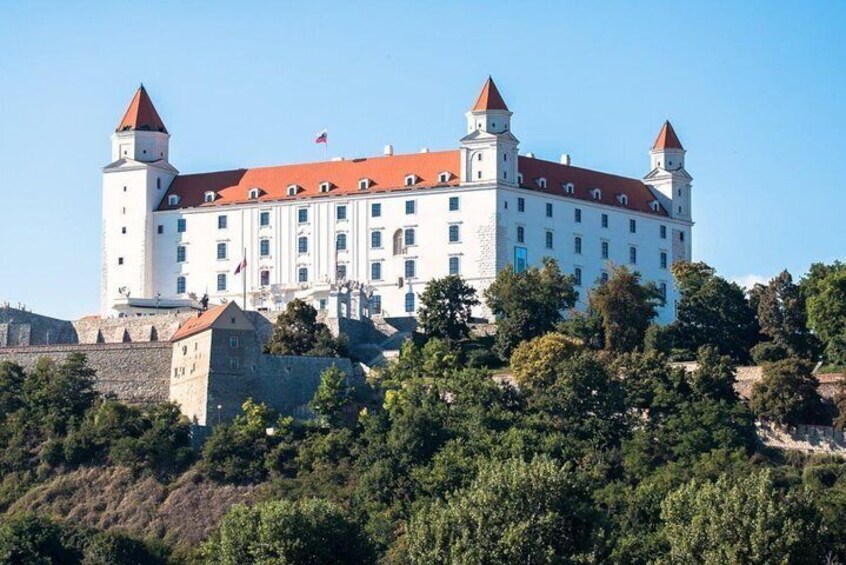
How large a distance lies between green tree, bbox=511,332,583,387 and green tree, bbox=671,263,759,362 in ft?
17.9

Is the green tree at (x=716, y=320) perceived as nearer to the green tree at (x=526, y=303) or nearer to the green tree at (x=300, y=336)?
the green tree at (x=526, y=303)

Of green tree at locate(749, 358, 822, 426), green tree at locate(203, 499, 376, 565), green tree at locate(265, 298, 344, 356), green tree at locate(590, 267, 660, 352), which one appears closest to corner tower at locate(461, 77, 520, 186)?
green tree at locate(590, 267, 660, 352)

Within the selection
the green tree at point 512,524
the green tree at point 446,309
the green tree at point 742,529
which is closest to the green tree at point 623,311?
the green tree at point 446,309

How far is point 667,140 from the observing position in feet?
340

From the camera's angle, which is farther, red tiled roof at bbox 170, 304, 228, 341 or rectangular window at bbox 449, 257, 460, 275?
rectangular window at bbox 449, 257, 460, 275

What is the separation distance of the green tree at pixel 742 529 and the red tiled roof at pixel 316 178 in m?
32.7

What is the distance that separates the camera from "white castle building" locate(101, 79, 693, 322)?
96438 mm

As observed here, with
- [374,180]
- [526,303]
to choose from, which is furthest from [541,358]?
[374,180]

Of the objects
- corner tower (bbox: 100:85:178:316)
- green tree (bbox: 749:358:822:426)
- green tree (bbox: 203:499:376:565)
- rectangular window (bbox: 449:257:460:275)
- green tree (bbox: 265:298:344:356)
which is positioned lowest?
green tree (bbox: 203:499:376:565)

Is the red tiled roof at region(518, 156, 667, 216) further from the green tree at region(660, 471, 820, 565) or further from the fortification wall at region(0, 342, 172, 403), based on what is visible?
the green tree at region(660, 471, 820, 565)

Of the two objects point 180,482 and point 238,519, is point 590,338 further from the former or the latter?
point 238,519

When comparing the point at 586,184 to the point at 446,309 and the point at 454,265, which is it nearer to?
the point at 454,265

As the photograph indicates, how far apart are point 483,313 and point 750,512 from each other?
30499 mm

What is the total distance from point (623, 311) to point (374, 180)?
13.9m
